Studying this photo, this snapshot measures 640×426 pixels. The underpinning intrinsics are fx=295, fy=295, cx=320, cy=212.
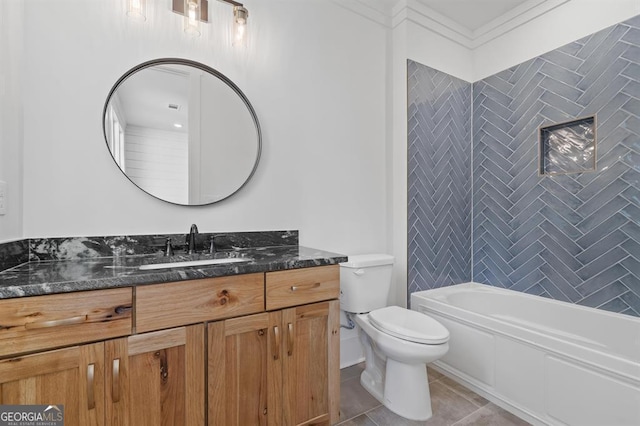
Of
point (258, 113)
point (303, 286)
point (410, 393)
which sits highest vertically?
point (258, 113)

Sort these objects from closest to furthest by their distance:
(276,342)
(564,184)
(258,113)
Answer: (276,342)
(258,113)
(564,184)

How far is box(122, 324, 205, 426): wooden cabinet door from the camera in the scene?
3.43 feet

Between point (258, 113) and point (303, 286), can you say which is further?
point (258, 113)

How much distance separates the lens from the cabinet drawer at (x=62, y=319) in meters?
0.88

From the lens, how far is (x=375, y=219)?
7.82 ft

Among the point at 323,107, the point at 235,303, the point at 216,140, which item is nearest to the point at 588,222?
the point at 323,107

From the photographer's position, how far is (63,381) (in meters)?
0.95

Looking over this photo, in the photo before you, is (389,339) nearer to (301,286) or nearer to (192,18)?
(301,286)

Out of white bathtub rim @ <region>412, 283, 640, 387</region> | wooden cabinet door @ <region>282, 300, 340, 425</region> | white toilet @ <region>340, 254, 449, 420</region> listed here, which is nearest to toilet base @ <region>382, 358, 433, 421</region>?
white toilet @ <region>340, 254, 449, 420</region>

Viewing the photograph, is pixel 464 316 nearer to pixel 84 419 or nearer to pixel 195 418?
pixel 195 418

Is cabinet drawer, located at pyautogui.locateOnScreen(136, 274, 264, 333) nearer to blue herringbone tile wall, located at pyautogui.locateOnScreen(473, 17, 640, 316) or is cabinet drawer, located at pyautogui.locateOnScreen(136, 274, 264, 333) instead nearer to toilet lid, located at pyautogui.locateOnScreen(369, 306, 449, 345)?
toilet lid, located at pyautogui.locateOnScreen(369, 306, 449, 345)

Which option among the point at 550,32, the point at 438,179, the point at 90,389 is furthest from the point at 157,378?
the point at 550,32

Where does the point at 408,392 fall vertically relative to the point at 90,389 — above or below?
below

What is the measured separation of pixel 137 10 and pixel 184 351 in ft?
5.45
